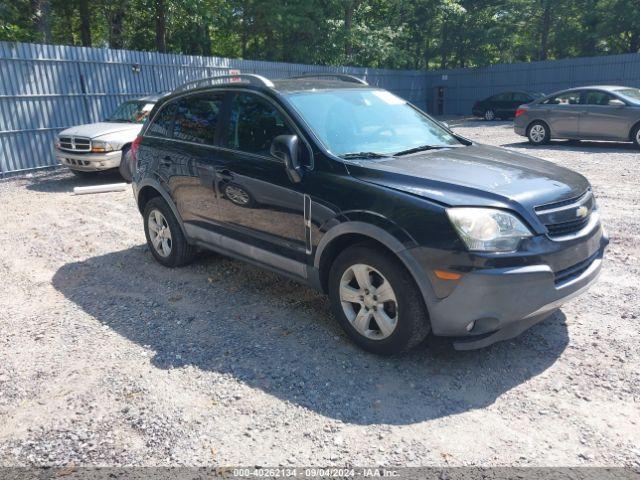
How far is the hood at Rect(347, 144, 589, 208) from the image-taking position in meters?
3.36

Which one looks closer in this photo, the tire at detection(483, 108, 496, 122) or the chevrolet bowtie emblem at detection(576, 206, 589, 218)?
the chevrolet bowtie emblem at detection(576, 206, 589, 218)

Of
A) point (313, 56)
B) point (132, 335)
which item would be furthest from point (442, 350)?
point (313, 56)

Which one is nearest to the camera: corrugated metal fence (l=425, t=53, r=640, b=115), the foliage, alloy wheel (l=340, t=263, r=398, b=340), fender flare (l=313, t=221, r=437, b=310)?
fender flare (l=313, t=221, r=437, b=310)

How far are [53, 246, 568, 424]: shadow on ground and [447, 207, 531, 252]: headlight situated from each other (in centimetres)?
92

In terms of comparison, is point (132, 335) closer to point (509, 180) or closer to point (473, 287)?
point (473, 287)

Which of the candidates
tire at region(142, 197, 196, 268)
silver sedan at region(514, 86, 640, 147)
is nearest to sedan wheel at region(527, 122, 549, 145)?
silver sedan at region(514, 86, 640, 147)

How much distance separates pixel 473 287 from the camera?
10.4 ft

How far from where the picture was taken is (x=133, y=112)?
11.6 metres

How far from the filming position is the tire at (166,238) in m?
5.55

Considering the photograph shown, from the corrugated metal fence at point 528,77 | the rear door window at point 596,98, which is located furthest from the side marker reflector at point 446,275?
the corrugated metal fence at point 528,77

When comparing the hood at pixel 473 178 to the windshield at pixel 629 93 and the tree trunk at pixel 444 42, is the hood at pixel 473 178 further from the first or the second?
the tree trunk at pixel 444 42

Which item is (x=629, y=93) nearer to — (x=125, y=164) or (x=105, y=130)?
(x=125, y=164)

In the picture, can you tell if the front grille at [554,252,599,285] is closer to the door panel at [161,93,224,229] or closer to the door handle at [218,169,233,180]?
the door handle at [218,169,233,180]

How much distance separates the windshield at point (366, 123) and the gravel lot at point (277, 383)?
1.44 meters
